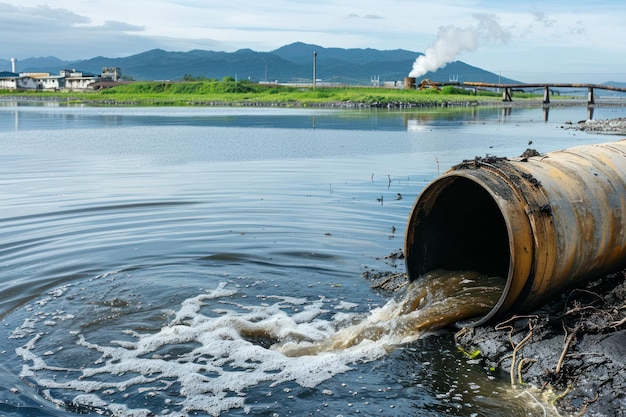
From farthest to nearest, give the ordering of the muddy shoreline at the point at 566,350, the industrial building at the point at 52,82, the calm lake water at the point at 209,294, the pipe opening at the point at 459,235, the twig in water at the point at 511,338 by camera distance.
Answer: the industrial building at the point at 52,82 < the pipe opening at the point at 459,235 < the twig in water at the point at 511,338 < the calm lake water at the point at 209,294 < the muddy shoreline at the point at 566,350

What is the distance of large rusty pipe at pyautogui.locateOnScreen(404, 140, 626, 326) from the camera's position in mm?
7086

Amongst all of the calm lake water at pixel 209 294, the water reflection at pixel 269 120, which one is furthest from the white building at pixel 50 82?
the calm lake water at pixel 209 294

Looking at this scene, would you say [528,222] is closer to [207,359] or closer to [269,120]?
[207,359]

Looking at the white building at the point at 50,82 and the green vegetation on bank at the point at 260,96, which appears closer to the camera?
the green vegetation on bank at the point at 260,96

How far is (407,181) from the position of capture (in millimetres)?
19094

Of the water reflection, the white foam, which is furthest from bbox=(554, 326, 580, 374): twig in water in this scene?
the water reflection

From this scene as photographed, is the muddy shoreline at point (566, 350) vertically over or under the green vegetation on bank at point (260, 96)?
under

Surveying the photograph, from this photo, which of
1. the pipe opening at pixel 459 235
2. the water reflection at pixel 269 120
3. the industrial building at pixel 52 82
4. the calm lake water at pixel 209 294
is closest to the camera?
the calm lake water at pixel 209 294

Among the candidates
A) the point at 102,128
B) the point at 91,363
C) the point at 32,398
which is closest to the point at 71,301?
the point at 91,363

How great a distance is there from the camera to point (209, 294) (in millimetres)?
9625

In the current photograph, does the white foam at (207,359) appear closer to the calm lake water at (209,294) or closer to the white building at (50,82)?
the calm lake water at (209,294)

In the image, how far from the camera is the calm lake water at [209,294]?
6582mm

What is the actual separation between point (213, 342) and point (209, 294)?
1813 millimetres

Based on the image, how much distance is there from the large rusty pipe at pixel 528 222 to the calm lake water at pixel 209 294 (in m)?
1.04
